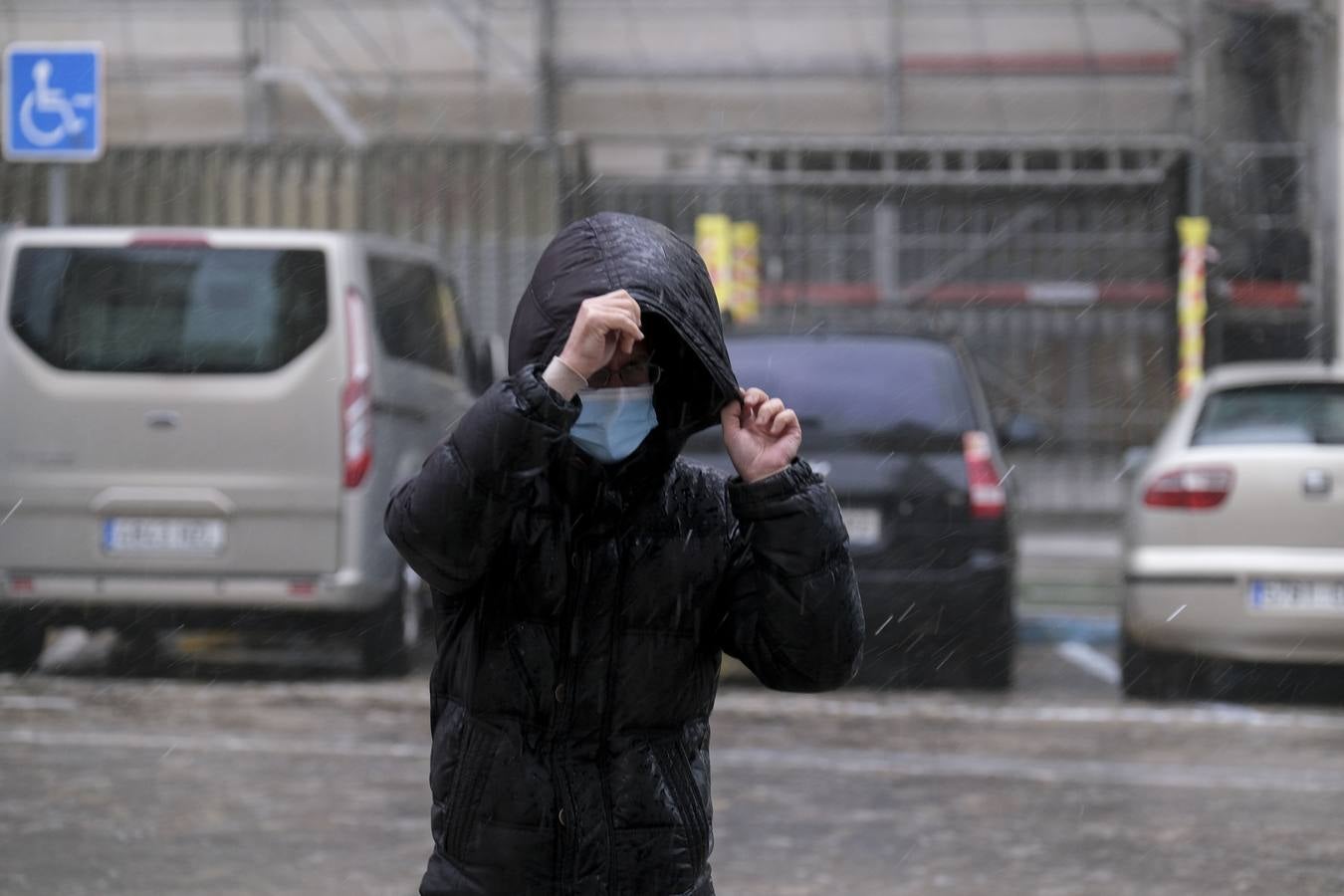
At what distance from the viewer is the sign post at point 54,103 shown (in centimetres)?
1116

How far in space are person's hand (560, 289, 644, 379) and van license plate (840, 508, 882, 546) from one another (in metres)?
6.34

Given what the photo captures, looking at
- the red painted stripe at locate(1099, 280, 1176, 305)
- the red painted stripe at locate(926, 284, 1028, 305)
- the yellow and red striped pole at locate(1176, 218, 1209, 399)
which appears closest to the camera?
A: the yellow and red striped pole at locate(1176, 218, 1209, 399)

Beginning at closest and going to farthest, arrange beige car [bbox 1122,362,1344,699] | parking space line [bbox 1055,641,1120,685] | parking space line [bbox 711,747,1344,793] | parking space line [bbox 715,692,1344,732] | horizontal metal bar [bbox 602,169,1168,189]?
parking space line [bbox 711,747,1344,793] → parking space line [bbox 715,692,1344,732] → beige car [bbox 1122,362,1344,699] → parking space line [bbox 1055,641,1120,685] → horizontal metal bar [bbox 602,169,1168,189]

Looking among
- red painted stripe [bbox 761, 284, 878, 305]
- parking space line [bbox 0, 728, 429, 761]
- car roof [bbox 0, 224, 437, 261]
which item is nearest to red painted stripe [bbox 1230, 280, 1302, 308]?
red painted stripe [bbox 761, 284, 878, 305]

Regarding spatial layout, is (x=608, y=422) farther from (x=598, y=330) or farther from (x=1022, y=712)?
(x=1022, y=712)

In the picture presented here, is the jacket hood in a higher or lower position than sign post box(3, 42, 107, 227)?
lower

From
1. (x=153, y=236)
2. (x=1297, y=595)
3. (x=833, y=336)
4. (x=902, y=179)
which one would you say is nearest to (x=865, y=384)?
(x=833, y=336)

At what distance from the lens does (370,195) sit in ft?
60.7

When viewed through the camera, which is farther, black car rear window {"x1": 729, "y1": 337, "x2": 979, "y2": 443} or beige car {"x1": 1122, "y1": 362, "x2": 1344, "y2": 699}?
black car rear window {"x1": 729, "y1": 337, "x2": 979, "y2": 443}

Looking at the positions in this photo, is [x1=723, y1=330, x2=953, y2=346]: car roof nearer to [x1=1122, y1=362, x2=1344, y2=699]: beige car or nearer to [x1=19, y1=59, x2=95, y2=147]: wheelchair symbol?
[x1=1122, y1=362, x2=1344, y2=699]: beige car

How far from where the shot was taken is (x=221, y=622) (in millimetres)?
10445

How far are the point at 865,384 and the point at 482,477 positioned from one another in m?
6.65

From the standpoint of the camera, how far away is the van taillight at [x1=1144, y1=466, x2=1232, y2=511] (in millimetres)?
8469

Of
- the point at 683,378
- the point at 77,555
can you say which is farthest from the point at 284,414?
the point at 683,378
